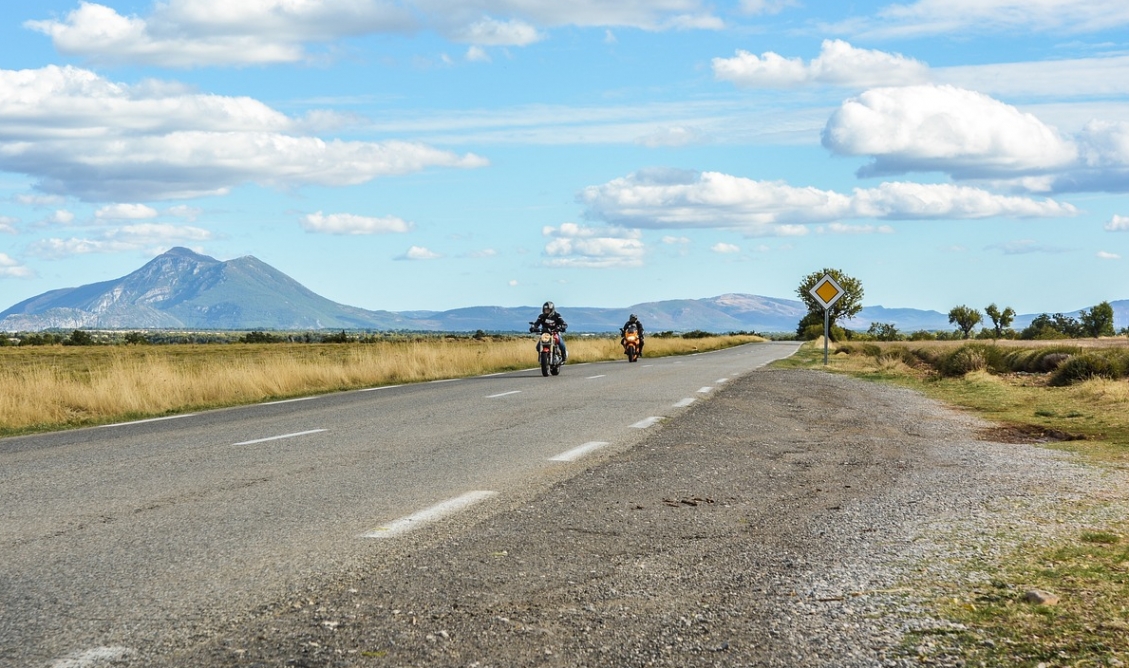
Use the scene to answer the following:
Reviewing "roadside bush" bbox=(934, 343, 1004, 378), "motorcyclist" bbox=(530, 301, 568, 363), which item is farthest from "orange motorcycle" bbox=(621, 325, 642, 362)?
"motorcyclist" bbox=(530, 301, 568, 363)

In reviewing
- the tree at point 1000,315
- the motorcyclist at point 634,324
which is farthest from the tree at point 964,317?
the motorcyclist at point 634,324

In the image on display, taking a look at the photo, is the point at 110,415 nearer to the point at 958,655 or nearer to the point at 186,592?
the point at 186,592

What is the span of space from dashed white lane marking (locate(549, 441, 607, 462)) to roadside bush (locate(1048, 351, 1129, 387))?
1622 centimetres

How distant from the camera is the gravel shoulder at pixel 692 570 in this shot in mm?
4078

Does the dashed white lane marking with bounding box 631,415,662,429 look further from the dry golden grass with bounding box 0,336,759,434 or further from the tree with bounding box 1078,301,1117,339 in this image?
the tree with bounding box 1078,301,1117,339

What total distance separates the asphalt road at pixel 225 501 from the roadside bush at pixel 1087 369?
12.7 metres

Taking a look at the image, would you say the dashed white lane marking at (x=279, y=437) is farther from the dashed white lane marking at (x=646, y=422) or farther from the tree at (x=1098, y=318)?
the tree at (x=1098, y=318)

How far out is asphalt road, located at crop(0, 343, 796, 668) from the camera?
15.1ft

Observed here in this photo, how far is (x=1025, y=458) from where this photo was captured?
10.1 meters

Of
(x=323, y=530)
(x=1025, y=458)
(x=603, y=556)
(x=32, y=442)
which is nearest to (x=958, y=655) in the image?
(x=603, y=556)

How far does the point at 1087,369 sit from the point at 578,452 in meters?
17.8

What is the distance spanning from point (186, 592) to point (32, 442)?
867 centimetres

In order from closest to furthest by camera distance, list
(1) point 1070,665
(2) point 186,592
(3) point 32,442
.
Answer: (1) point 1070,665
(2) point 186,592
(3) point 32,442

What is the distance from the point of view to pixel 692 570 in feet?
17.6
